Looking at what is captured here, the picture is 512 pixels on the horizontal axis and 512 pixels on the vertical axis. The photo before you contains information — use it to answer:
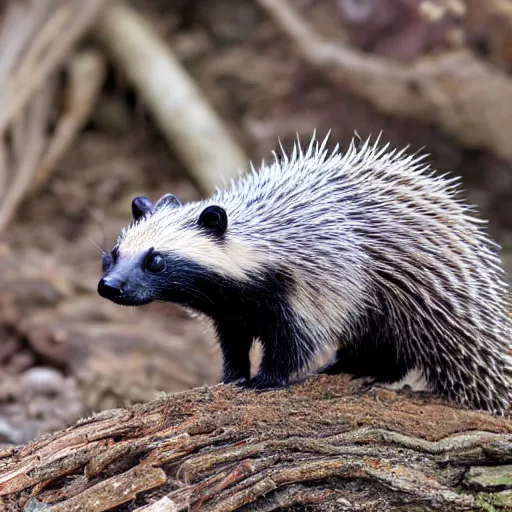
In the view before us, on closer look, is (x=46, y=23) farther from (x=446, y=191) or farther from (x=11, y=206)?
(x=446, y=191)

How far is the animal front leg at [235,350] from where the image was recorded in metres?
6.02

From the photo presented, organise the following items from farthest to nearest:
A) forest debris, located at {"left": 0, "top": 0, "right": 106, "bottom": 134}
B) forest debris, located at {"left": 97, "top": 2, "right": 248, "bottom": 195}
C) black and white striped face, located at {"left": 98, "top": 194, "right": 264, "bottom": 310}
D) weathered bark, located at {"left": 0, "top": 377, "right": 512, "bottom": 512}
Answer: forest debris, located at {"left": 97, "top": 2, "right": 248, "bottom": 195}
forest debris, located at {"left": 0, "top": 0, "right": 106, "bottom": 134}
black and white striped face, located at {"left": 98, "top": 194, "right": 264, "bottom": 310}
weathered bark, located at {"left": 0, "top": 377, "right": 512, "bottom": 512}

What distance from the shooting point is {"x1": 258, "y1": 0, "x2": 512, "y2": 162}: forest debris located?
12883 mm

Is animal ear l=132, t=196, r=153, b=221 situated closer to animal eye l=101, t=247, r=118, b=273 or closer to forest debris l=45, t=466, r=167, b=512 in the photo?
animal eye l=101, t=247, r=118, b=273

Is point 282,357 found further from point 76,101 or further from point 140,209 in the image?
point 76,101

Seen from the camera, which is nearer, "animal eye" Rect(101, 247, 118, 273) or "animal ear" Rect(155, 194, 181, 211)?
"animal eye" Rect(101, 247, 118, 273)

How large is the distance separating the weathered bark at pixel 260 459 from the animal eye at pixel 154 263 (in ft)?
2.88

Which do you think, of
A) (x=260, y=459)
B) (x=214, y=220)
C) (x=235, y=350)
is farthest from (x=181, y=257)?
(x=260, y=459)

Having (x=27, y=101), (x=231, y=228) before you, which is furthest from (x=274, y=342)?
(x=27, y=101)

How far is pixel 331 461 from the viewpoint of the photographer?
4984 mm

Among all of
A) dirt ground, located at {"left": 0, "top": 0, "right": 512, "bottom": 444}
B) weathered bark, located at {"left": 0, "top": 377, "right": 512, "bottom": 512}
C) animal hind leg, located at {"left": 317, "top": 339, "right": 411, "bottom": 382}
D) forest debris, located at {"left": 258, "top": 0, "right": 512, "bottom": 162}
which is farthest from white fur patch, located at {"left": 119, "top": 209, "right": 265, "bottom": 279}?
forest debris, located at {"left": 258, "top": 0, "right": 512, "bottom": 162}

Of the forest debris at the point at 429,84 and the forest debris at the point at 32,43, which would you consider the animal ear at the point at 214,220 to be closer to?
the forest debris at the point at 32,43

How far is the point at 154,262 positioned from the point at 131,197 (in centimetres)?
891

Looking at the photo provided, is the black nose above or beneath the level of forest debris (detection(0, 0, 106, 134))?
beneath
